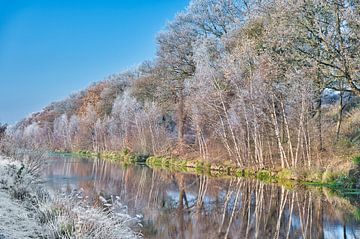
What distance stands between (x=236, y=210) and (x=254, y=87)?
9.16 m

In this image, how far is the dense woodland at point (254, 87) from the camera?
43.7 ft

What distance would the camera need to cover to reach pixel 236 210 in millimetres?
11086

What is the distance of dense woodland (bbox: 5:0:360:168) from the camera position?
13328 millimetres

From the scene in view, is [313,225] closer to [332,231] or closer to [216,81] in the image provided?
[332,231]

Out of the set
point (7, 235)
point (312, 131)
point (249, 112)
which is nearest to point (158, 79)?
point (249, 112)

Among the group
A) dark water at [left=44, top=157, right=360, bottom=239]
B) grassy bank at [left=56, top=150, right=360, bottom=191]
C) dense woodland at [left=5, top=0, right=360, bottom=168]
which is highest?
dense woodland at [left=5, top=0, right=360, bottom=168]

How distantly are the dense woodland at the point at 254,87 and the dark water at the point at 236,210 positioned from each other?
3993 mm

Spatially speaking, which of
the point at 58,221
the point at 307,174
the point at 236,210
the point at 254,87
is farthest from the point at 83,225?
the point at 254,87

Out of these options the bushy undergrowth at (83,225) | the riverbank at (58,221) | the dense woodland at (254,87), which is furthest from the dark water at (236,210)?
the dense woodland at (254,87)

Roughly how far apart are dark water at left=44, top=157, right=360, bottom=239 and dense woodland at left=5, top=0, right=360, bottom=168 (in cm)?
399

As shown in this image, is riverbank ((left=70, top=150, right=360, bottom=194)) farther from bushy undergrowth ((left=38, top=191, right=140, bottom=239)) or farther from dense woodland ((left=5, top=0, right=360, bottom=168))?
bushy undergrowth ((left=38, top=191, right=140, bottom=239))

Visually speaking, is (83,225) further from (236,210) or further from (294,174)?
(294,174)

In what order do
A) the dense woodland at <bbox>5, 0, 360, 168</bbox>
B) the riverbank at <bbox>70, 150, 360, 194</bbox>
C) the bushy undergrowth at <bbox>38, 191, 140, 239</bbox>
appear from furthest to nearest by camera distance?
the riverbank at <bbox>70, 150, 360, 194</bbox>
the dense woodland at <bbox>5, 0, 360, 168</bbox>
the bushy undergrowth at <bbox>38, 191, 140, 239</bbox>

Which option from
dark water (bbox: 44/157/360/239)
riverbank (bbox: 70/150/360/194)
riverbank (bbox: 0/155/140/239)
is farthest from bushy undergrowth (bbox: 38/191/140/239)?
riverbank (bbox: 70/150/360/194)
